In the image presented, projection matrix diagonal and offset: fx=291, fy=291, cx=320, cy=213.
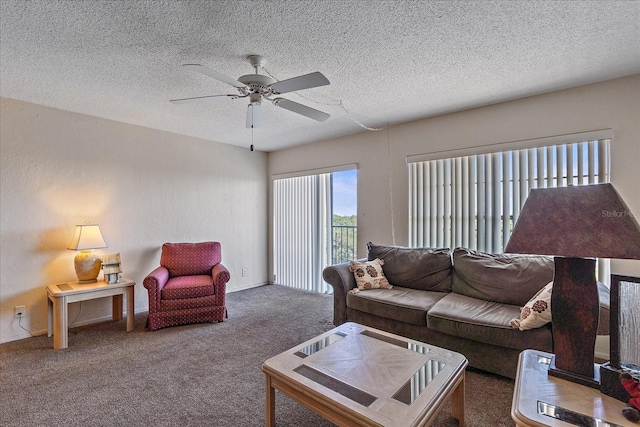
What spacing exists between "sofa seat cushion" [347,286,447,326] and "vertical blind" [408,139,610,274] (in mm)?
865

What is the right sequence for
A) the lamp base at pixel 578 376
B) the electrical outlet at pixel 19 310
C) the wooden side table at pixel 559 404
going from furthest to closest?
the electrical outlet at pixel 19 310 < the lamp base at pixel 578 376 < the wooden side table at pixel 559 404

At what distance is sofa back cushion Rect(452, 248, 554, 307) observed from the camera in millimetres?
2514

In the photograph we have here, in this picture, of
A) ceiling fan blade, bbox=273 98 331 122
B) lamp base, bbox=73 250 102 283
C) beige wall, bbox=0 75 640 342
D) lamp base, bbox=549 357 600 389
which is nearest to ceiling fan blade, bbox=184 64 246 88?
ceiling fan blade, bbox=273 98 331 122

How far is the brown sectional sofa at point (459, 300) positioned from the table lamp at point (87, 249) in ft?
8.56

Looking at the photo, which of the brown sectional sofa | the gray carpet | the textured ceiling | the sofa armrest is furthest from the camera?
the sofa armrest

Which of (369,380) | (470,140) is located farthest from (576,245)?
(470,140)

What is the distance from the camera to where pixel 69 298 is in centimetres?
289

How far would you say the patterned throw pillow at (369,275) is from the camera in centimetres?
319

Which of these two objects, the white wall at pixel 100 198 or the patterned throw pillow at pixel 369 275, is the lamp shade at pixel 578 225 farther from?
the white wall at pixel 100 198

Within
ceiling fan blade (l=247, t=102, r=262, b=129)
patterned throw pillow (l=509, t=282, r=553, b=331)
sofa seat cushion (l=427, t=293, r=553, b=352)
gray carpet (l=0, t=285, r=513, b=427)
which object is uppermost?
ceiling fan blade (l=247, t=102, r=262, b=129)

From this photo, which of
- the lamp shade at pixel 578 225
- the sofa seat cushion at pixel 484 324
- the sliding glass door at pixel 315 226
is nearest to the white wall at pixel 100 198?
the sliding glass door at pixel 315 226

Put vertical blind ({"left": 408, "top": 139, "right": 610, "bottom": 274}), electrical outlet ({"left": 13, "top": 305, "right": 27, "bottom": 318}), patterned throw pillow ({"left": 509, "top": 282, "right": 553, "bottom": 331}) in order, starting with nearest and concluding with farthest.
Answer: patterned throw pillow ({"left": 509, "top": 282, "right": 553, "bottom": 331})
vertical blind ({"left": 408, "top": 139, "right": 610, "bottom": 274})
electrical outlet ({"left": 13, "top": 305, "right": 27, "bottom": 318})

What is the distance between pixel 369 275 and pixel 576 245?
2.26 m

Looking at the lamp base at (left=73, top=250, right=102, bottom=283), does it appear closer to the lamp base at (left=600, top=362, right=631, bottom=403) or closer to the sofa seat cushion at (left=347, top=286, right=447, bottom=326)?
the sofa seat cushion at (left=347, top=286, right=447, bottom=326)
